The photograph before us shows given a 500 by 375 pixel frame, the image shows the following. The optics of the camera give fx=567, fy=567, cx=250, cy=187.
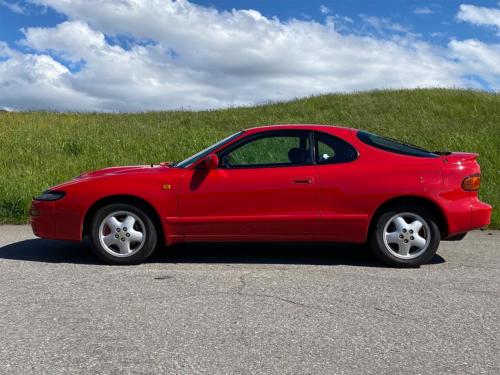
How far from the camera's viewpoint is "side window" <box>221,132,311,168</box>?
582 centimetres

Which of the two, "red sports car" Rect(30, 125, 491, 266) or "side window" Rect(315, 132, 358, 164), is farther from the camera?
"side window" Rect(315, 132, 358, 164)

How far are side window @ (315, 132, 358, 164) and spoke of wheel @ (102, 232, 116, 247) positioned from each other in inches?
87.6

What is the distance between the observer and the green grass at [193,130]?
11.9m

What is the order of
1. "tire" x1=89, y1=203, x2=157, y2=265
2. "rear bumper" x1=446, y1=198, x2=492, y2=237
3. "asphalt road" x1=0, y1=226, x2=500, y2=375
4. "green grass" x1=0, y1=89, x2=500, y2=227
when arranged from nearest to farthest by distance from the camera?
"asphalt road" x1=0, y1=226, x2=500, y2=375 → "rear bumper" x1=446, y1=198, x2=492, y2=237 → "tire" x1=89, y1=203, x2=157, y2=265 → "green grass" x1=0, y1=89, x2=500, y2=227

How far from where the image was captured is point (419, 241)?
5688 millimetres

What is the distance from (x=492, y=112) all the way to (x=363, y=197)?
17310mm

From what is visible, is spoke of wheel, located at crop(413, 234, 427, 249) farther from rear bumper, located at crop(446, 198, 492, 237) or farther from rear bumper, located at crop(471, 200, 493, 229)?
rear bumper, located at crop(471, 200, 493, 229)

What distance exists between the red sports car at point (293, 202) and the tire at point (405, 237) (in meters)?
0.01

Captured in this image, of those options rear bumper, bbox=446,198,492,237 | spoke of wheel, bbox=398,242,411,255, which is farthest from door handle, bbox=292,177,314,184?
rear bumper, bbox=446,198,492,237

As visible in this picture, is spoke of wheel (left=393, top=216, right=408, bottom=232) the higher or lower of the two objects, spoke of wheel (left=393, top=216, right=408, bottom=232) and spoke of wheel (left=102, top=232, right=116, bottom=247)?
the higher

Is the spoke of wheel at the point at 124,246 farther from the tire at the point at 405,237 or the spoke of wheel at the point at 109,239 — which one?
the tire at the point at 405,237

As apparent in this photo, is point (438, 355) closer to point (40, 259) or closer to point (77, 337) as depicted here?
point (77, 337)

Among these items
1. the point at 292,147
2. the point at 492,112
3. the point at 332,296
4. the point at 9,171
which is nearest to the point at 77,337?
the point at 332,296

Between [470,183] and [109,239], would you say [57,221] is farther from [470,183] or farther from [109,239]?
[470,183]
